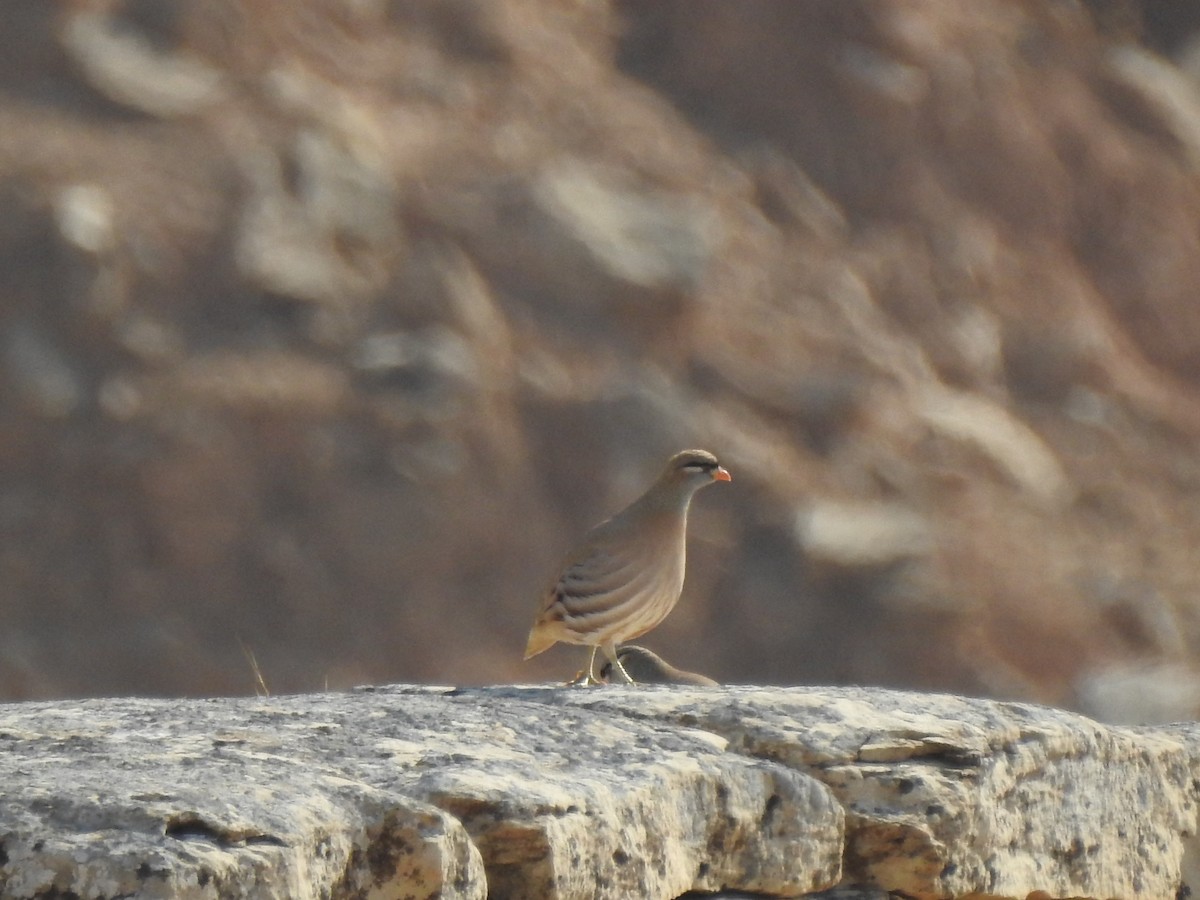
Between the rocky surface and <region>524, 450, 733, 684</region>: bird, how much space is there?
162cm

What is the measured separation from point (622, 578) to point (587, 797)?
2875mm

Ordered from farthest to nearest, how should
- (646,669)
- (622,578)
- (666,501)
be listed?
(646,669), (666,501), (622,578)

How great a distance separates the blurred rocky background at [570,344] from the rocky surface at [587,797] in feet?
50.2

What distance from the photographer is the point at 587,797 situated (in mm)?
3518

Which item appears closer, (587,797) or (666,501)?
(587,797)

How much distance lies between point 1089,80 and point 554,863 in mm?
23247

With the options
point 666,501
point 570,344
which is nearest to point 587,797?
point 666,501

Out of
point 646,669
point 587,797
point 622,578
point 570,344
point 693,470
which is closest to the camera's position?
point 587,797

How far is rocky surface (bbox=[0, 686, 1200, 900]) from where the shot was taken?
3016mm

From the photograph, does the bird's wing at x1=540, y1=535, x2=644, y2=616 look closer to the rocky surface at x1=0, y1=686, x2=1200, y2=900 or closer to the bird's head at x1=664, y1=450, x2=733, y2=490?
the bird's head at x1=664, y1=450, x2=733, y2=490

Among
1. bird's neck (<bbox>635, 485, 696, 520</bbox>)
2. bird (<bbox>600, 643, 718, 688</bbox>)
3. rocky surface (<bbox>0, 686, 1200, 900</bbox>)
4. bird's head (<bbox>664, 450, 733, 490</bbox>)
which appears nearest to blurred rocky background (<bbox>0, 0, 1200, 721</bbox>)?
bird (<bbox>600, 643, 718, 688</bbox>)

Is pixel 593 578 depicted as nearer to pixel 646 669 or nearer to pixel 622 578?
pixel 622 578

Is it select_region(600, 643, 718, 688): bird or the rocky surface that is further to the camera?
select_region(600, 643, 718, 688): bird

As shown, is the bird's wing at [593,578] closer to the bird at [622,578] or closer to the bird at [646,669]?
the bird at [622,578]
